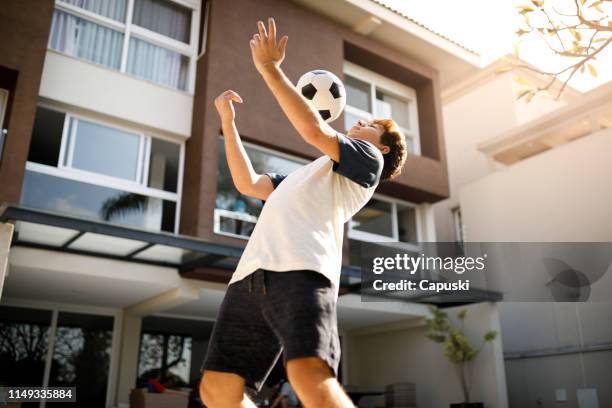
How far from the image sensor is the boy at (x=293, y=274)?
1.72m

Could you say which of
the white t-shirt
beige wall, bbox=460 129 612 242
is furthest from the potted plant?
the white t-shirt

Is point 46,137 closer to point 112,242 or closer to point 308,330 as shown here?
point 112,242

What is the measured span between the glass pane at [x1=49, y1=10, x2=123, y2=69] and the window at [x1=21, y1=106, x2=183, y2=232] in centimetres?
112

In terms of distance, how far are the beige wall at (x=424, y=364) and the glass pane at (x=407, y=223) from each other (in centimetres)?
177

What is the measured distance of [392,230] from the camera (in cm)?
1264

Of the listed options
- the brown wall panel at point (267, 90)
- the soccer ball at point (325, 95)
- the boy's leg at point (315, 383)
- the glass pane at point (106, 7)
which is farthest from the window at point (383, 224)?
the boy's leg at point (315, 383)

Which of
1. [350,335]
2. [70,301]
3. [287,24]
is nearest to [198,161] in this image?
[70,301]

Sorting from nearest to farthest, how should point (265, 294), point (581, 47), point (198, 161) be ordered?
point (265, 294), point (581, 47), point (198, 161)

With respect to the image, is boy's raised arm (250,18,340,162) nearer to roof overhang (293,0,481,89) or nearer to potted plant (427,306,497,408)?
potted plant (427,306,497,408)

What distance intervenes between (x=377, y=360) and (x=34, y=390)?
7.01 m

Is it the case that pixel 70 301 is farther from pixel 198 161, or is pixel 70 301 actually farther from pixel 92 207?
pixel 198 161

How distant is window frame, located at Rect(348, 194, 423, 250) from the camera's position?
464 inches

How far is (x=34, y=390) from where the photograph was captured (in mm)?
9062
